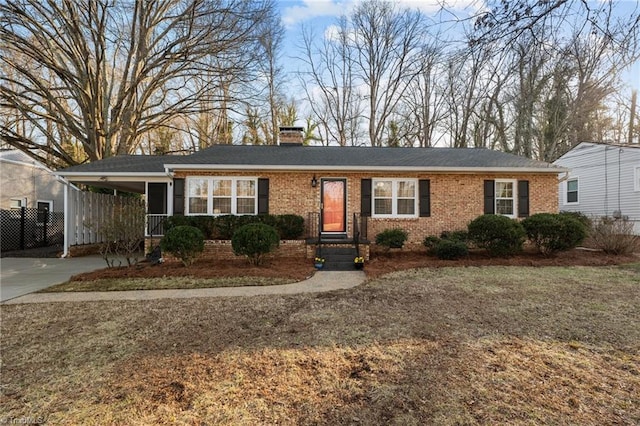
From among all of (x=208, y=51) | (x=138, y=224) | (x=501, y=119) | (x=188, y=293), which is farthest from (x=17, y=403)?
(x=501, y=119)

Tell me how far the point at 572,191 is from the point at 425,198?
12.2 metres

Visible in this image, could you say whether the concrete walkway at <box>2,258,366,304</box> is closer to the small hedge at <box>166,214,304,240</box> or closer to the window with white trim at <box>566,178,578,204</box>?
the small hedge at <box>166,214,304,240</box>

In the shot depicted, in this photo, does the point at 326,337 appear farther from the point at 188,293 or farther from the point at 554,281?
the point at 554,281

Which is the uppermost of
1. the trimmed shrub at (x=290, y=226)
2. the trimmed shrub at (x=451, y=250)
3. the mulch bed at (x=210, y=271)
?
the trimmed shrub at (x=290, y=226)

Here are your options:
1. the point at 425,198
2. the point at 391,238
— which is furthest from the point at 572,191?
the point at 391,238

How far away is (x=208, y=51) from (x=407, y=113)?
49.6ft

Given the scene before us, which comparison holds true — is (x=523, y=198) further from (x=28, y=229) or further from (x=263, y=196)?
(x=28, y=229)

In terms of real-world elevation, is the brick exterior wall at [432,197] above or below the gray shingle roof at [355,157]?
below

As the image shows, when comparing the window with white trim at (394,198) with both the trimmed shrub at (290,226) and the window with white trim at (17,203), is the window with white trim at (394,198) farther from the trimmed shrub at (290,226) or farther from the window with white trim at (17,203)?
the window with white trim at (17,203)

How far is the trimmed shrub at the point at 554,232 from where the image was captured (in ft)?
29.1

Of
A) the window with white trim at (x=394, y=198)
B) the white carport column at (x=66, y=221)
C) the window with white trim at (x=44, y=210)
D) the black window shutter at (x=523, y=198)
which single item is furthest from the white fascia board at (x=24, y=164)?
the black window shutter at (x=523, y=198)

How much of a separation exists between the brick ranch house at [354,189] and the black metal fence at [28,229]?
446 centimetres

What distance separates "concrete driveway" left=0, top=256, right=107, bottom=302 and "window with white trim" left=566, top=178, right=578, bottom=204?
2195 centimetres

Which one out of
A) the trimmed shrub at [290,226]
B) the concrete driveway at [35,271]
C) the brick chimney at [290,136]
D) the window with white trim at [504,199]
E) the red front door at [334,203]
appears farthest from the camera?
the brick chimney at [290,136]
